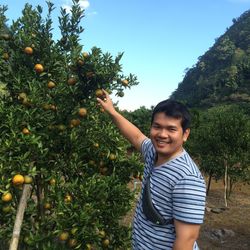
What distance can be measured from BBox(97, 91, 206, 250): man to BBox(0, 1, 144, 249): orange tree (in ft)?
4.52

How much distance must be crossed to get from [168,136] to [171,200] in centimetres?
52

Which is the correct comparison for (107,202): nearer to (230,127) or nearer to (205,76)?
(230,127)

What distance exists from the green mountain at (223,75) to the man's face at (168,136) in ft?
203

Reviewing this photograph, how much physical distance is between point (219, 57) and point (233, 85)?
39.5m

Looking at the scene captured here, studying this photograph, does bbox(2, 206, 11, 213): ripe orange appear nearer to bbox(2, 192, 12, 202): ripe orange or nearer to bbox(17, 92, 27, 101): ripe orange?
bbox(2, 192, 12, 202): ripe orange

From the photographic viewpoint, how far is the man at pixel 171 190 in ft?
9.46

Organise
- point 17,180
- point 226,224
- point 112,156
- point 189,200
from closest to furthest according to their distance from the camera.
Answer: point 189,200
point 17,180
point 112,156
point 226,224

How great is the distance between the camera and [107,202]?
199 inches

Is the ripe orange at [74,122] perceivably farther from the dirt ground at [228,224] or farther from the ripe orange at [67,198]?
the dirt ground at [228,224]

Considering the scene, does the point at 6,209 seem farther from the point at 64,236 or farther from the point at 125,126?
the point at 125,126

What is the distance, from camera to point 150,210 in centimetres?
313

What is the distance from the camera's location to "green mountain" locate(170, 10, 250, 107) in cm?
6925

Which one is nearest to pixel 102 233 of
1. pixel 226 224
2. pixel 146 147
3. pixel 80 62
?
pixel 146 147

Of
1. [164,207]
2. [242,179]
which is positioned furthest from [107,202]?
[242,179]
